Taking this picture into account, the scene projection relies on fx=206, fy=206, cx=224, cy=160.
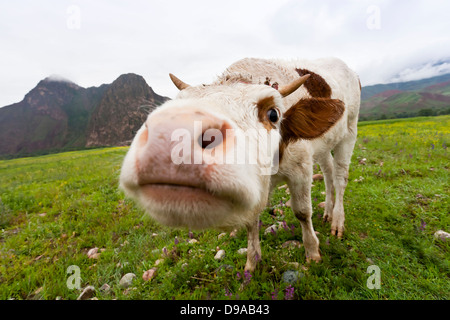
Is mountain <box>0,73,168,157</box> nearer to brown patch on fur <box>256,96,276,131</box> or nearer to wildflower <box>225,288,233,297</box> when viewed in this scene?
wildflower <box>225,288,233,297</box>

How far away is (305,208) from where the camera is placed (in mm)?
2867

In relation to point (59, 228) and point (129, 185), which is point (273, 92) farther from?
point (59, 228)

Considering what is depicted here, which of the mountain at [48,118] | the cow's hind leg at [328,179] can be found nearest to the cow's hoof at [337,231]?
the cow's hind leg at [328,179]

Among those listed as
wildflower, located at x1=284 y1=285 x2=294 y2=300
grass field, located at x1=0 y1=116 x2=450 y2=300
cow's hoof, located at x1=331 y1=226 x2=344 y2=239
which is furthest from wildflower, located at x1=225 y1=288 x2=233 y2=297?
cow's hoof, located at x1=331 y1=226 x2=344 y2=239

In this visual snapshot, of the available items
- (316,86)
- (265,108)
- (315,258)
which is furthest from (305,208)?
(316,86)

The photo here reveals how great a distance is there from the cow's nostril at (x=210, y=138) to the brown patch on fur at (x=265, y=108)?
2.48ft

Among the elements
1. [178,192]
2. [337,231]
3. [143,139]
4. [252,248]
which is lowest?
[337,231]

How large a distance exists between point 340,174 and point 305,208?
1.73 metres

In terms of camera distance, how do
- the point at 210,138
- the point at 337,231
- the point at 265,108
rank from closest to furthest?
the point at 210,138
the point at 265,108
the point at 337,231

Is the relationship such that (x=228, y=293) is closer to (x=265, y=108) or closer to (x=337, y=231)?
(x=265, y=108)

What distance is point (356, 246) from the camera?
3078mm

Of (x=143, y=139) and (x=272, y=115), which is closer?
(x=143, y=139)

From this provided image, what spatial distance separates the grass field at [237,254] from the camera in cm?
243
